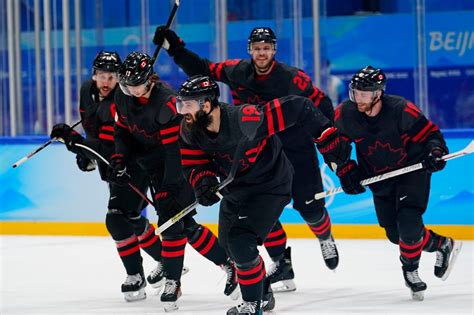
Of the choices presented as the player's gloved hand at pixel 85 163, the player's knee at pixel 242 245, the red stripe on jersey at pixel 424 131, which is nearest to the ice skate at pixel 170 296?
the player's knee at pixel 242 245

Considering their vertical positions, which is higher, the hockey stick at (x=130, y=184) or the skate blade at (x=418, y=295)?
the hockey stick at (x=130, y=184)

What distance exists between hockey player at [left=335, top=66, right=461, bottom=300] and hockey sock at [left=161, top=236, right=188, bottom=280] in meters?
0.81

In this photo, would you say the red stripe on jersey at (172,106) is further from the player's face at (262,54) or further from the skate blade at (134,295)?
the skate blade at (134,295)

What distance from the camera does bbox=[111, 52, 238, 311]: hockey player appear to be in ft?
14.6

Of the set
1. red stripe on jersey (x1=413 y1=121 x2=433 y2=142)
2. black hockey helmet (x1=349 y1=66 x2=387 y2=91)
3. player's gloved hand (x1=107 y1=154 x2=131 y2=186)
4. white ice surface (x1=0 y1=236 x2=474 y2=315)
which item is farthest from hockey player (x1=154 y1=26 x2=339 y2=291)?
player's gloved hand (x1=107 y1=154 x2=131 y2=186)

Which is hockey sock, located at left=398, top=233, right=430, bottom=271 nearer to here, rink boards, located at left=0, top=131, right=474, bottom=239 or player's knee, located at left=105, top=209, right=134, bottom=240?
player's knee, located at left=105, top=209, right=134, bottom=240

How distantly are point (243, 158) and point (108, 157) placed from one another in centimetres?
116

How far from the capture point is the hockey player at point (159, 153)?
4438 mm

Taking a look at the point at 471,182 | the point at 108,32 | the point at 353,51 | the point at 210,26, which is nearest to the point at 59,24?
the point at 108,32

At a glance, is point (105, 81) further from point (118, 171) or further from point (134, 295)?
point (134, 295)

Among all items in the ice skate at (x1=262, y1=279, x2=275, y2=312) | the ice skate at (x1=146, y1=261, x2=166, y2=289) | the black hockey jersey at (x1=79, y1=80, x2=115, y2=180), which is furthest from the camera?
the ice skate at (x1=146, y1=261, x2=166, y2=289)

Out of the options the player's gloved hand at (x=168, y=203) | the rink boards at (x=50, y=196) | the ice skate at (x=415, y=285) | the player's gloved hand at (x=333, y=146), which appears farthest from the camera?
the rink boards at (x=50, y=196)

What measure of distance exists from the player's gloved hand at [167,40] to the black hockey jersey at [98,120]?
0.40m

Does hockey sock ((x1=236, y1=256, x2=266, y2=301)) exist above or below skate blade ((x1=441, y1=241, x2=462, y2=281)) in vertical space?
above
